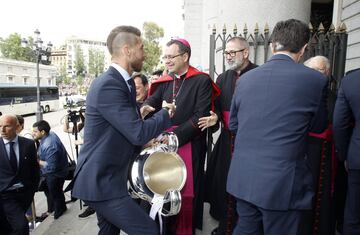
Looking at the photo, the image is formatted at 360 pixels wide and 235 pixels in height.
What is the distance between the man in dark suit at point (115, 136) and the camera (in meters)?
2.04

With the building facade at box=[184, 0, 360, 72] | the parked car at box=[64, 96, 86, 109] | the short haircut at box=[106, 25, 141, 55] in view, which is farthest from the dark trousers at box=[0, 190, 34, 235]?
the parked car at box=[64, 96, 86, 109]

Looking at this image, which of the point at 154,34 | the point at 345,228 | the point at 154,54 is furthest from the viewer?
the point at 154,34

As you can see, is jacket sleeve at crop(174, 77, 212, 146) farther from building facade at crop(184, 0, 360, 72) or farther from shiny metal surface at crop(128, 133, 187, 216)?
building facade at crop(184, 0, 360, 72)

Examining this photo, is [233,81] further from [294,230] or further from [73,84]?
[73,84]

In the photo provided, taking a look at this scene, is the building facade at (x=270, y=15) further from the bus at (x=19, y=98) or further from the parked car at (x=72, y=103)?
the bus at (x=19, y=98)

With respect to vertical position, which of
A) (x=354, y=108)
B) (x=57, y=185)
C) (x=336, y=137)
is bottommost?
(x=57, y=185)

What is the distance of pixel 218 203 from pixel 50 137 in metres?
3.98

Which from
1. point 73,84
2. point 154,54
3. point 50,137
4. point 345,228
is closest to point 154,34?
point 154,54

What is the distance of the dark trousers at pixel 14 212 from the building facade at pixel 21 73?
49495 millimetres

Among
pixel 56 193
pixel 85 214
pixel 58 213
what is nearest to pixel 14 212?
pixel 85 214

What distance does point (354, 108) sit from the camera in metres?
2.64

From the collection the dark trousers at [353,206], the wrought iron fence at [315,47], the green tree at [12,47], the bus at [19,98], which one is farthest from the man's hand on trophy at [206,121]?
the green tree at [12,47]

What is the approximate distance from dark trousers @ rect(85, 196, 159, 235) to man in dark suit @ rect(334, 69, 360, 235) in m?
1.81

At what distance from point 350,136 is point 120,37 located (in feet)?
7.07
